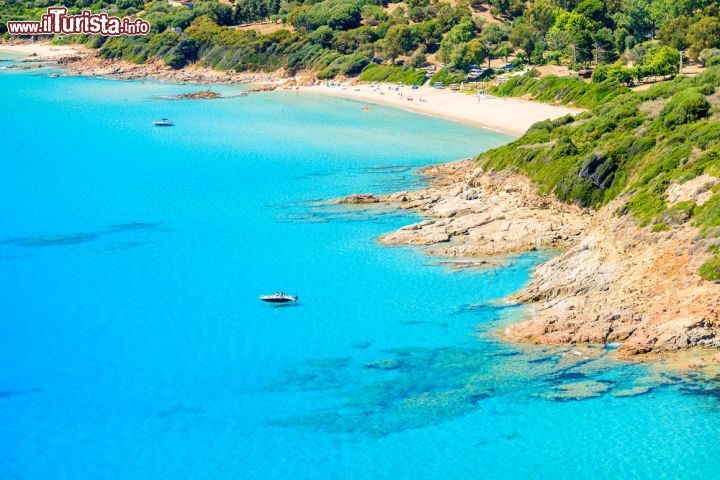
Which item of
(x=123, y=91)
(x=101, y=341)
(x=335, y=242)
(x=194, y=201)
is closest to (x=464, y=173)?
(x=335, y=242)

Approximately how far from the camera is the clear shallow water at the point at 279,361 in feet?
101

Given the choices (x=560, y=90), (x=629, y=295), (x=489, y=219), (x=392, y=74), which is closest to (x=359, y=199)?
(x=489, y=219)

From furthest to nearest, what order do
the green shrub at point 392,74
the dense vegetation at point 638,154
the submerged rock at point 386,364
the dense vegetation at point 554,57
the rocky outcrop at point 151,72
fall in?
the rocky outcrop at point 151,72 → the green shrub at point 392,74 → the dense vegetation at point 554,57 → the dense vegetation at point 638,154 → the submerged rock at point 386,364

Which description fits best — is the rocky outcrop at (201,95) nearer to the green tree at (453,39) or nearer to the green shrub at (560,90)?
the green tree at (453,39)

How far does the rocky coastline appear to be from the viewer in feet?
118

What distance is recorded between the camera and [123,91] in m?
146

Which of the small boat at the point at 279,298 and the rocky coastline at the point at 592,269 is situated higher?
the rocky coastline at the point at 592,269

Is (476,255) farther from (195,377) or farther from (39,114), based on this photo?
(39,114)

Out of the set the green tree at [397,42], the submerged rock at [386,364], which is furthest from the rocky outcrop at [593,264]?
the green tree at [397,42]

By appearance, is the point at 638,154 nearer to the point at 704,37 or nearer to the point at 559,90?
the point at 559,90

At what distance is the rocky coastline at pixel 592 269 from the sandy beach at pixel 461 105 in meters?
35.3

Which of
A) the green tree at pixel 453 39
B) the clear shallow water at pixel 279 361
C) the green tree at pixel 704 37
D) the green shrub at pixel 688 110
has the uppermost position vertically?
the green tree at pixel 704 37

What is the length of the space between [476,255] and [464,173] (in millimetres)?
20786

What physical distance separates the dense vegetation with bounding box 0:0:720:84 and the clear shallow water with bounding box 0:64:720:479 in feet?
169
